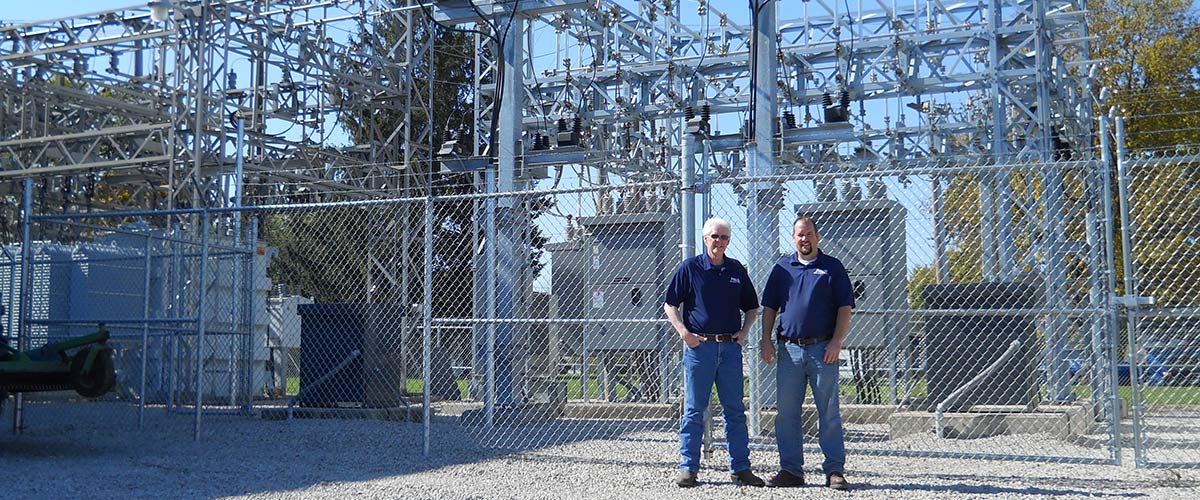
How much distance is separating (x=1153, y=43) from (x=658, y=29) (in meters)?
12.5

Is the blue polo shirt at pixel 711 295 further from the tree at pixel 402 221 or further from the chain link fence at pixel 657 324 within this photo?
the tree at pixel 402 221

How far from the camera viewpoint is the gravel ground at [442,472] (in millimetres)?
7480

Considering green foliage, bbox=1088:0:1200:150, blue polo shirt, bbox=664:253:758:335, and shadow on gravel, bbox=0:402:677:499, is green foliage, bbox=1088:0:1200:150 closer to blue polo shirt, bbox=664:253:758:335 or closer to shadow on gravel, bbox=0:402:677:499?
shadow on gravel, bbox=0:402:677:499

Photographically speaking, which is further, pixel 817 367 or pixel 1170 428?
pixel 1170 428

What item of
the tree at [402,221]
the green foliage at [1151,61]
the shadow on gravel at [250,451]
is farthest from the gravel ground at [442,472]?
the green foliage at [1151,61]

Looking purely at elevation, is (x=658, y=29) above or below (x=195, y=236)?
above

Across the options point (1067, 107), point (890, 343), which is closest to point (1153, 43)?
point (1067, 107)

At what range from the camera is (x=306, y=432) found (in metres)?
11.6

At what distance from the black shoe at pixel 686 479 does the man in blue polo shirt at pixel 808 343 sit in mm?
525

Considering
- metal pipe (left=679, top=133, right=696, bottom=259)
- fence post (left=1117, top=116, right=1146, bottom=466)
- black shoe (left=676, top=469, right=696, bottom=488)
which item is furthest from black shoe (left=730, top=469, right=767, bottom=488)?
fence post (left=1117, top=116, right=1146, bottom=466)

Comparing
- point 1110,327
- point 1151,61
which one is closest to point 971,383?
point 1110,327

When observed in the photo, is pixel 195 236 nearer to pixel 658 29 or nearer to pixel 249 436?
pixel 249 436

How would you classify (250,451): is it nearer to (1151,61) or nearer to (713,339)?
(713,339)

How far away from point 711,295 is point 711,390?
640 millimetres
